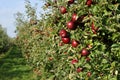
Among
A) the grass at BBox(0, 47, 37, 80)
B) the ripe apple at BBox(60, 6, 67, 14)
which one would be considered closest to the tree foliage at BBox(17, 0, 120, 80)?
the ripe apple at BBox(60, 6, 67, 14)

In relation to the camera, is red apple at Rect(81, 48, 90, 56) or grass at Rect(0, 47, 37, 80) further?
grass at Rect(0, 47, 37, 80)

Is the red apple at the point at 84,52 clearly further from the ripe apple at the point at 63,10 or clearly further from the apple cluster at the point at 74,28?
the ripe apple at the point at 63,10


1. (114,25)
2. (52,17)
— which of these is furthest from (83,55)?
(52,17)

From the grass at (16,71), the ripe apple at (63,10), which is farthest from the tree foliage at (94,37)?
the grass at (16,71)

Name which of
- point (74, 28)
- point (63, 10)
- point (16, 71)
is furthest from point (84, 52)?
point (16, 71)

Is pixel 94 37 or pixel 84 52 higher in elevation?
pixel 94 37

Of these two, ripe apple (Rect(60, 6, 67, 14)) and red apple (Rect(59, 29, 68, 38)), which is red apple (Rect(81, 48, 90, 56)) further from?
ripe apple (Rect(60, 6, 67, 14))

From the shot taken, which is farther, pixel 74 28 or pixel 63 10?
pixel 63 10

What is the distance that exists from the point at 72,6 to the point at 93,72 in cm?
78

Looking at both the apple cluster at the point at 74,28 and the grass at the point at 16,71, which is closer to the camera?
the apple cluster at the point at 74,28

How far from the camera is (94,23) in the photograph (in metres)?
3.49

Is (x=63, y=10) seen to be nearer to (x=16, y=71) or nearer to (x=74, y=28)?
(x=74, y=28)

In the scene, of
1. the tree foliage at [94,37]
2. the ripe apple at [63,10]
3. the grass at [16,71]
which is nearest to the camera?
the tree foliage at [94,37]

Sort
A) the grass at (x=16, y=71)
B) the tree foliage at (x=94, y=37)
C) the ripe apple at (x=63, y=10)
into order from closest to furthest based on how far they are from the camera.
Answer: the tree foliage at (x=94, y=37) → the ripe apple at (x=63, y=10) → the grass at (x=16, y=71)
